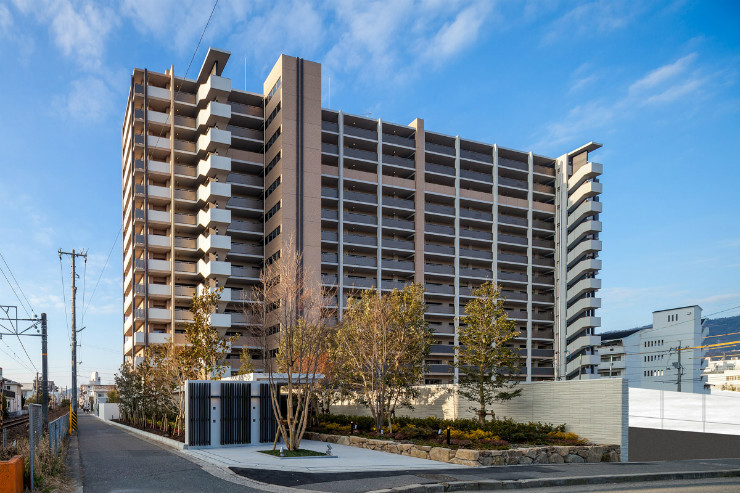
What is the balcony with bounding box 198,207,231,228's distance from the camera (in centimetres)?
6131

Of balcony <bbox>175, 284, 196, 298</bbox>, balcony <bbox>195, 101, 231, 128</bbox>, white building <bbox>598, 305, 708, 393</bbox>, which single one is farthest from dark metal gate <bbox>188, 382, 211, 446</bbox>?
white building <bbox>598, 305, 708, 393</bbox>

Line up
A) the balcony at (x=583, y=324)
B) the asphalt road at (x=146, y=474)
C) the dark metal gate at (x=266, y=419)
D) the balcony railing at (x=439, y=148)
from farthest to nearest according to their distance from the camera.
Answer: the balcony at (x=583, y=324) < the balcony railing at (x=439, y=148) < the dark metal gate at (x=266, y=419) < the asphalt road at (x=146, y=474)

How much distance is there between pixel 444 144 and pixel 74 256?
155 feet

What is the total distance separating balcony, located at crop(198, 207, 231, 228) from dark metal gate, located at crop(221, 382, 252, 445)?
3552cm

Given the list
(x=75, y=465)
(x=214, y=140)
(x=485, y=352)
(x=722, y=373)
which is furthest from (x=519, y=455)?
(x=722, y=373)

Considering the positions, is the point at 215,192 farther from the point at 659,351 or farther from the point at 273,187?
the point at 659,351

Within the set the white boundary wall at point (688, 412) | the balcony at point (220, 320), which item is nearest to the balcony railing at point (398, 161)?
the balcony at point (220, 320)

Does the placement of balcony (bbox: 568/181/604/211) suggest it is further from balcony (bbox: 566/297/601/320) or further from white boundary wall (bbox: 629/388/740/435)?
white boundary wall (bbox: 629/388/740/435)

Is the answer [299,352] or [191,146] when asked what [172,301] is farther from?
[299,352]

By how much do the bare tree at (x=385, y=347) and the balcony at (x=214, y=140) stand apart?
34117 mm

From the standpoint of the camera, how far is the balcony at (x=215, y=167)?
62.2 meters

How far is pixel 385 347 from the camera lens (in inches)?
1164

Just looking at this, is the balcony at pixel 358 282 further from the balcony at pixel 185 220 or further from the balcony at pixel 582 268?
the balcony at pixel 582 268

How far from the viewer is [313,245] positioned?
6569cm
